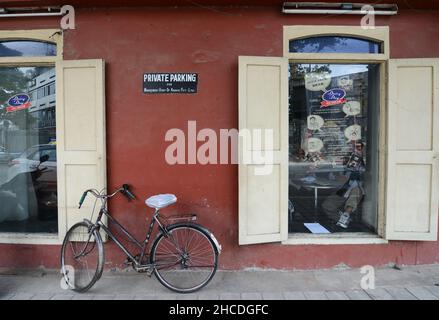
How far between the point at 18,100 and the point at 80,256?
233cm

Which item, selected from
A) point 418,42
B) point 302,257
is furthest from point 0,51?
point 418,42

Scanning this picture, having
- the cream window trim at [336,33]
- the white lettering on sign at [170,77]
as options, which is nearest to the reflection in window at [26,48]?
the white lettering on sign at [170,77]

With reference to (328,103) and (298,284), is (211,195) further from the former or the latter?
(328,103)

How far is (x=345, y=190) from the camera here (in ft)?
16.9

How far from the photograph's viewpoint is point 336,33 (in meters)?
4.55

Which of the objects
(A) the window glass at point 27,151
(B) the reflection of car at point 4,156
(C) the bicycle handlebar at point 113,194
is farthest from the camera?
(B) the reflection of car at point 4,156

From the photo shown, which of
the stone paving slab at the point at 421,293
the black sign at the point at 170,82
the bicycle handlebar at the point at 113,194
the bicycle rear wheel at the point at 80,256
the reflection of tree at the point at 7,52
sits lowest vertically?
the stone paving slab at the point at 421,293

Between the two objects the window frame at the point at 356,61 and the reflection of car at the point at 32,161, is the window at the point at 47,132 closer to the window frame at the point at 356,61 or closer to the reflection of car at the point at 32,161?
the reflection of car at the point at 32,161

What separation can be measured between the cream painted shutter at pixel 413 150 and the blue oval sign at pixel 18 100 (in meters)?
4.76

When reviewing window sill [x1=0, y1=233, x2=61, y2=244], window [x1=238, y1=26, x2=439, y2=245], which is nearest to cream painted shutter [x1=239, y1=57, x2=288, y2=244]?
window [x1=238, y1=26, x2=439, y2=245]

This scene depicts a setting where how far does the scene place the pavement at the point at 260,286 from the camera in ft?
13.0

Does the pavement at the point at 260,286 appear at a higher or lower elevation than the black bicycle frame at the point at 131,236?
lower

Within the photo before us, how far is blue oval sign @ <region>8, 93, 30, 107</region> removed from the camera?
4.95m

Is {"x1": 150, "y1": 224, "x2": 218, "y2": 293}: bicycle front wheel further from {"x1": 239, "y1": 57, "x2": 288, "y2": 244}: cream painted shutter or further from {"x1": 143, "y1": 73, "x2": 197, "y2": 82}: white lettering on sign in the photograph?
{"x1": 143, "y1": 73, "x2": 197, "y2": 82}: white lettering on sign
